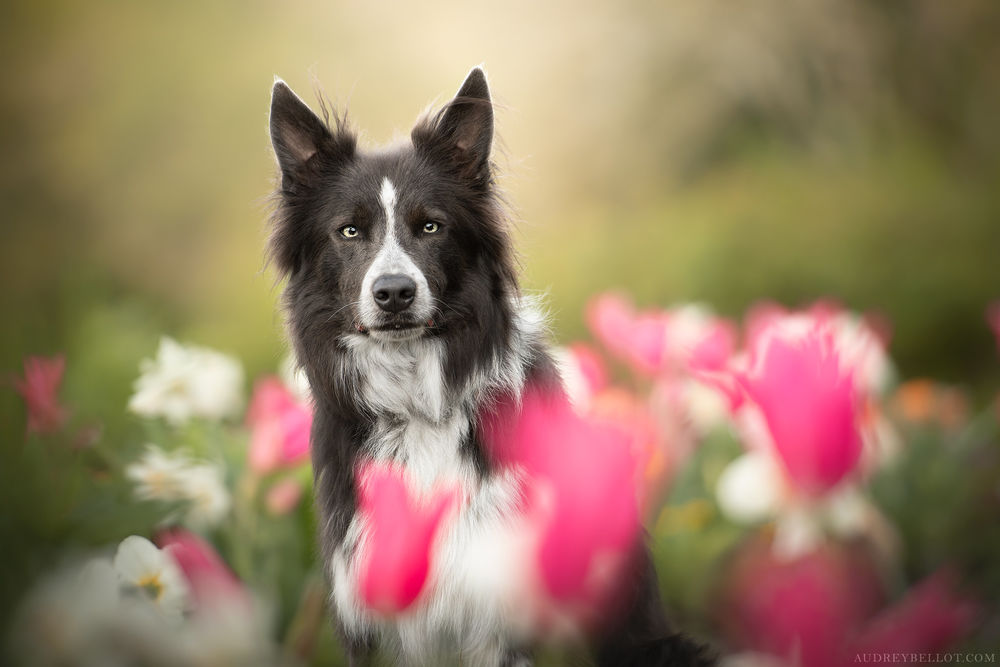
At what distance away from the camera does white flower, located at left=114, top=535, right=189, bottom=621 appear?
1.60 meters

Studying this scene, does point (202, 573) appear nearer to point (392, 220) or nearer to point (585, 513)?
point (585, 513)

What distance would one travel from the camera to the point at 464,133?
10.2ft

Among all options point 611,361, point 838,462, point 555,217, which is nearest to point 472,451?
point 838,462

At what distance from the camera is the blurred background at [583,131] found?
25.8 ft

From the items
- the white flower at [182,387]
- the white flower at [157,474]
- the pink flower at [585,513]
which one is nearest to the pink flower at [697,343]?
the pink flower at [585,513]

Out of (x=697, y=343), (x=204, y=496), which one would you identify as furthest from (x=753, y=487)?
(x=204, y=496)

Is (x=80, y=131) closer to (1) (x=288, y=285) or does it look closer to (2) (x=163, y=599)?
(1) (x=288, y=285)

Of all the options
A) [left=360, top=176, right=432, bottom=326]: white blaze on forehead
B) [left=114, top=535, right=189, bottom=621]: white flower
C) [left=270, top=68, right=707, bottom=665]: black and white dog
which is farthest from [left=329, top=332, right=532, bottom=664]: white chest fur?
[left=114, top=535, right=189, bottom=621]: white flower

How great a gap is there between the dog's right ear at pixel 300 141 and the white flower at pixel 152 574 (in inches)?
66.0

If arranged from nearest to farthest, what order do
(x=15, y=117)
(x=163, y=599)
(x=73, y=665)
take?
(x=73, y=665) < (x=163, y=599) < (x=15, y=117)

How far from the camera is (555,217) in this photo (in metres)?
9.02

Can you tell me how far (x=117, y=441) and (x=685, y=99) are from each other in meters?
7.96

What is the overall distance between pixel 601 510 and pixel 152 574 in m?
1.05

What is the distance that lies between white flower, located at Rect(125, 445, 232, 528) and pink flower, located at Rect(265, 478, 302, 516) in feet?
0.55
